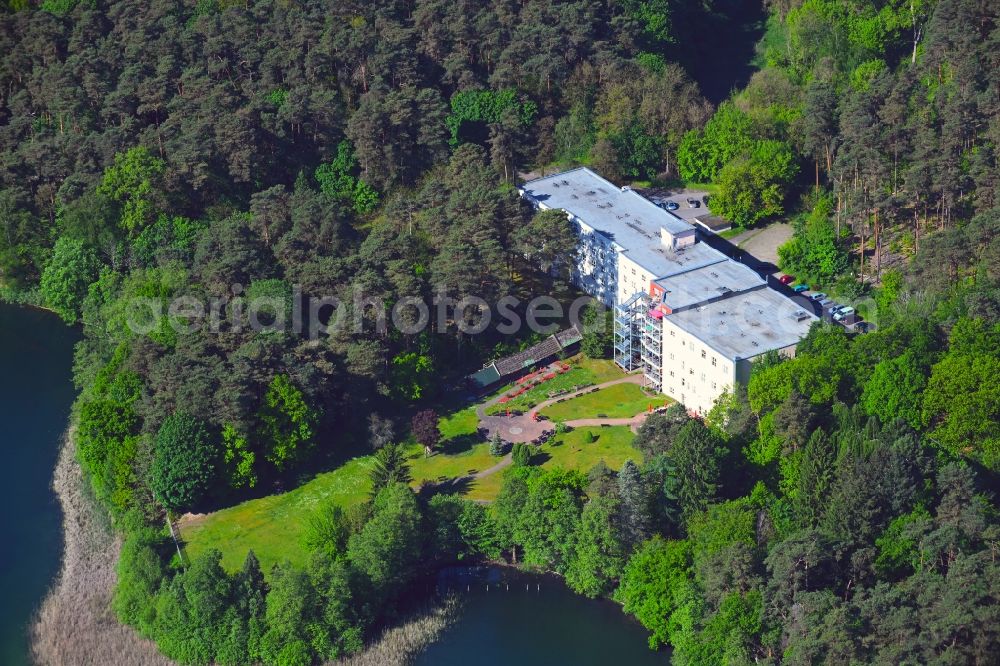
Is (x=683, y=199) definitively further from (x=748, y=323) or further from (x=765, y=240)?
(x=748, y=323)

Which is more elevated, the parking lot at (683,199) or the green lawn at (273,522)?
the parking lot at (683,199)

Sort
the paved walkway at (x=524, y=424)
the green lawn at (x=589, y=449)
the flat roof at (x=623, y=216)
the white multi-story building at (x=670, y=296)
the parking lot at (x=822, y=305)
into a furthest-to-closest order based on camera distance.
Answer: the flat roof at (x=623, y=216) → the parking lot at (x=822, y=305) → the paved walkway at (x=524, y=424) → the white multi-story building at (x=670, y=296) → the green lawn at (x=589, y=449)

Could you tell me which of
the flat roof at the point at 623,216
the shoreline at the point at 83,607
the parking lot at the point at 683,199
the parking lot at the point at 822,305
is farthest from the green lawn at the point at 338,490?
the parking lot at the point at 683,199

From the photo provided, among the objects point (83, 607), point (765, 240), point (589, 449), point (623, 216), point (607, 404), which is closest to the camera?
point (83, 607)

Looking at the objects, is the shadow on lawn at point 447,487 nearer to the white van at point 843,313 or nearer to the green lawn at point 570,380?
the green lawn at point 570,380

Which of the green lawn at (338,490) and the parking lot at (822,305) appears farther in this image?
the parking lot at (822,305)

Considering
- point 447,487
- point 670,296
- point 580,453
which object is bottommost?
point 447,487

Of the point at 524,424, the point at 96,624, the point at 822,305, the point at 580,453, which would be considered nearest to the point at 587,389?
the point at 524,424
